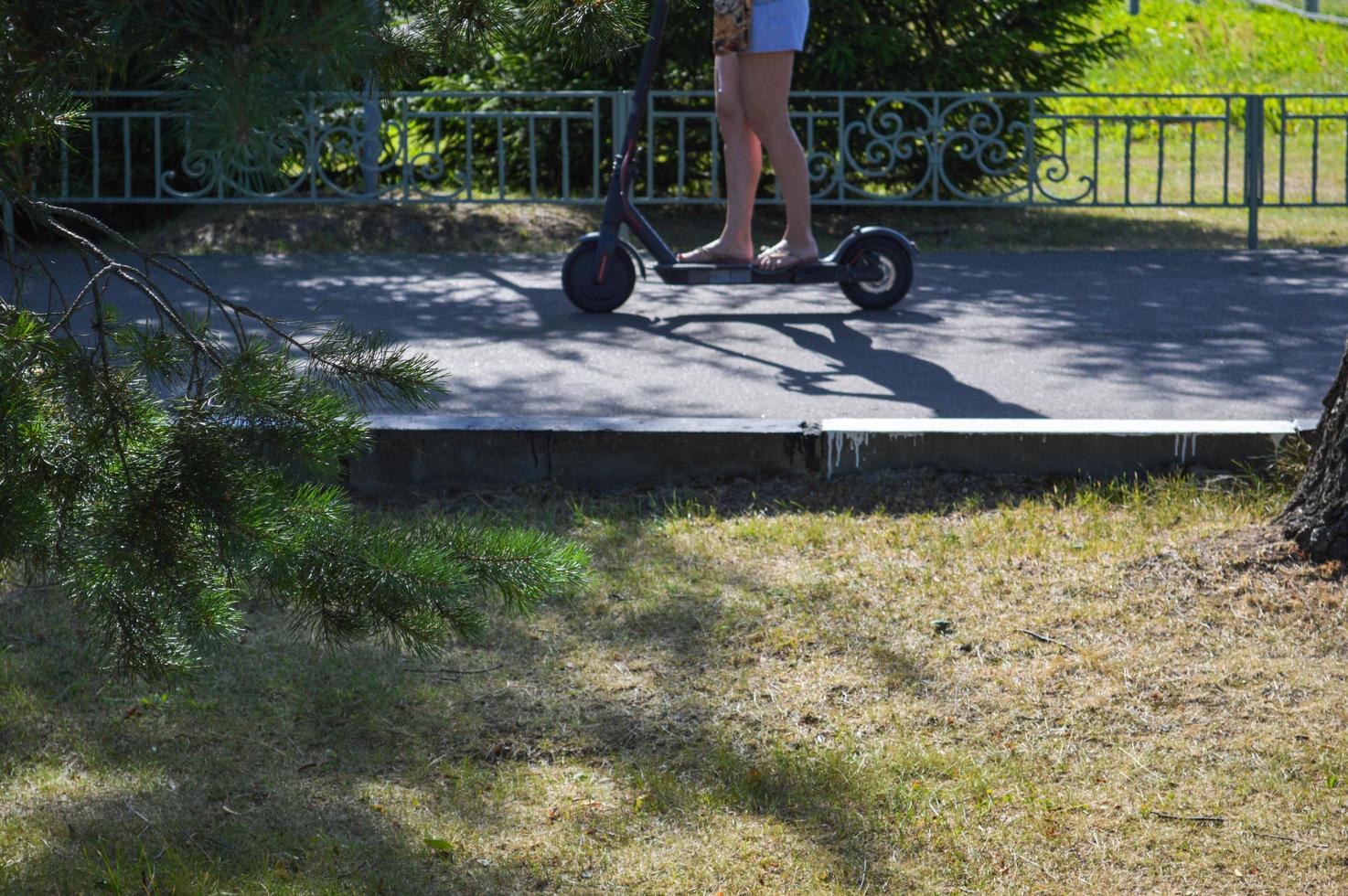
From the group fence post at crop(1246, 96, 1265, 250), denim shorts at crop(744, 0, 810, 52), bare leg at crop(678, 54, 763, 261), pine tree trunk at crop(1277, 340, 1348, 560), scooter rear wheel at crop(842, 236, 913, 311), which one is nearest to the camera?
pine tree trunk at crop(1277, 340, 1348, 560)

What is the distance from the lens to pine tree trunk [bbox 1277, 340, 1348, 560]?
379cm

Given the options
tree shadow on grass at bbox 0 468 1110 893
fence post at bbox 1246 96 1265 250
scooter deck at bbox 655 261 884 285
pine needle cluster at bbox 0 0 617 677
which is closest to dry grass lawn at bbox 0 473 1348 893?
tree shadow on grass at bbox 0 468 1110 893

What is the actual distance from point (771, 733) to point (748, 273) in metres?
4.03

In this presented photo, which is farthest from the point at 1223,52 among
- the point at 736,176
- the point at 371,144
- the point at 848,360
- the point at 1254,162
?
the point at 848,360

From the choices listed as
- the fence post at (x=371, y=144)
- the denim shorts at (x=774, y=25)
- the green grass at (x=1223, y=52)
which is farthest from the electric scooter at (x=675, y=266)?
the green grass at (x=1223, y=52)

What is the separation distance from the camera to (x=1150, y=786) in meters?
2.96

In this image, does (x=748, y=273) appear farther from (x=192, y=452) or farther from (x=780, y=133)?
(x=192, y=452)

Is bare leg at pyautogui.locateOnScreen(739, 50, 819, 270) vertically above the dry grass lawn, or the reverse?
bare leg at pyautogui.locateOnScreen(739, 50, 819, 270)

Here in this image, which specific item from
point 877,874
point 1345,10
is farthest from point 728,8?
point 1345,10

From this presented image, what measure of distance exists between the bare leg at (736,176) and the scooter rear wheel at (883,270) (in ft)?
1.63

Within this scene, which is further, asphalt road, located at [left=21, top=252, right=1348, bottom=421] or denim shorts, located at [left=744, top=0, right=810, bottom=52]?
denim shorts, located at [left=744, top=0, right=810, bottom=52]

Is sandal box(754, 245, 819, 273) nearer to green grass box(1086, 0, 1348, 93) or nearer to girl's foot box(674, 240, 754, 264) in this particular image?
girl's foot box(674, 240, 754, 264)

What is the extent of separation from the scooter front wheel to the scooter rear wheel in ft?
3.28

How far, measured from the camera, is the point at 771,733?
10.6ft
